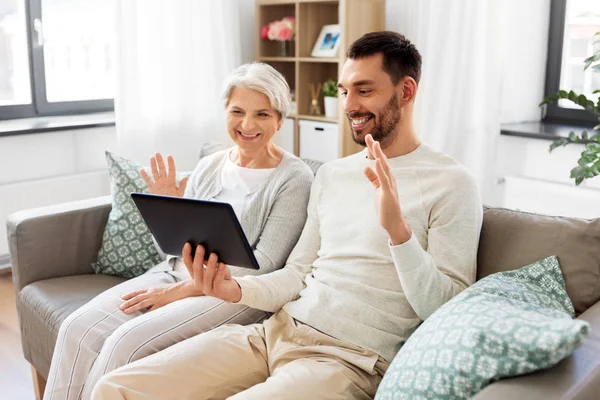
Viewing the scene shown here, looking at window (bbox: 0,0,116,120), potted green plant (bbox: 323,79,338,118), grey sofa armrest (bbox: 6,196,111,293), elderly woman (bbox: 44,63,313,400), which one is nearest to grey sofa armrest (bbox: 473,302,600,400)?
elderly woman (bbox: 44,63,313,400)

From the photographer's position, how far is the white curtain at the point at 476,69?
3.17 m

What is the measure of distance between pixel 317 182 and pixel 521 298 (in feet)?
2.09

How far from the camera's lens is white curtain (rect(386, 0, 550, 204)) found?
3.17m

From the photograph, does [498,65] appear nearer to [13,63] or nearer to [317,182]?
[317,182]

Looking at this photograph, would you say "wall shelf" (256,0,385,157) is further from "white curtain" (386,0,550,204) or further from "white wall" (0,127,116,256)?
"white wall" (0,127,116,256)

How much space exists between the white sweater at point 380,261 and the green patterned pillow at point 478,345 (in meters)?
0.14

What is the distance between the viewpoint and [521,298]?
124 cm

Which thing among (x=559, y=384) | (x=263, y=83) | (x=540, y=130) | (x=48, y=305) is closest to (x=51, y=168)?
(x=48, y=305)

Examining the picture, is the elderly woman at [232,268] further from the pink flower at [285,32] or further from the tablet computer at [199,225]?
the pink flower at [285,32]

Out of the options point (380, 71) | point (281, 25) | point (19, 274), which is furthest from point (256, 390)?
point (281, 25)

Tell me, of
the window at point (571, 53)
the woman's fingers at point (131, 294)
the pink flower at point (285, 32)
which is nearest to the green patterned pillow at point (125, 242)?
the woman's fingers at point (131, 294)

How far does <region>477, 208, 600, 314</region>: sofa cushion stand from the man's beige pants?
379 mm

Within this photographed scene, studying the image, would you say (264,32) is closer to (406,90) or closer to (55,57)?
(55,57)

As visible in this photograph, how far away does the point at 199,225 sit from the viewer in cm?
138
